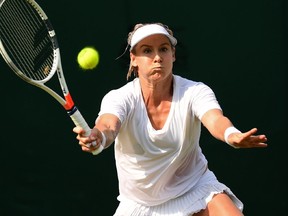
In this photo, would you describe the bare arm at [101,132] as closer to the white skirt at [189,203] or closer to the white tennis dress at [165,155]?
the white tennis dress at [165,155]

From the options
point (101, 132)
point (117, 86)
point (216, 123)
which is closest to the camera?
point (101, 132)

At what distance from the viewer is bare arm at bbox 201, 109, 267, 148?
329 cm

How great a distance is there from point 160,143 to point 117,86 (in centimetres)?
137

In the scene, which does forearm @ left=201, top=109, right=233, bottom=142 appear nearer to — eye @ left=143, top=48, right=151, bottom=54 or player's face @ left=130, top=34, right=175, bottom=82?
player's face @ left=130, top=34, right=175, bottom=82

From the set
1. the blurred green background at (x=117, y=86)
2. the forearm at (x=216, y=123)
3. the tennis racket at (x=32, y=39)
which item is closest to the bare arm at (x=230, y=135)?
the forearm at (x=216, y=123)

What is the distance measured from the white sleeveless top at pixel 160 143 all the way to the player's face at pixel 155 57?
13cm

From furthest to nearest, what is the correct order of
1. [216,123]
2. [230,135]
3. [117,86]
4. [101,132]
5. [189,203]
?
[117,86], [189,203], [216,123], [101,132], [230,135]

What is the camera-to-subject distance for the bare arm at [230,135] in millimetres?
3293

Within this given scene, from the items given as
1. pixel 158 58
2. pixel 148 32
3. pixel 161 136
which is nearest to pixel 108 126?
pixel 161 136

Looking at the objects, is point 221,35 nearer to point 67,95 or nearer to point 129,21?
point 129,21

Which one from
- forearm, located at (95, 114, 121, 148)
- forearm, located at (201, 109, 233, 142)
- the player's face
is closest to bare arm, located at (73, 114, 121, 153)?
forearm, located at (95, 114, 121, 148)

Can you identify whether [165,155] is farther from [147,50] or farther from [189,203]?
[147,50]

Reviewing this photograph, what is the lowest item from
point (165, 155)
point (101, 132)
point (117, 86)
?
point (165, 155)

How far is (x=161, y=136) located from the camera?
399cm
